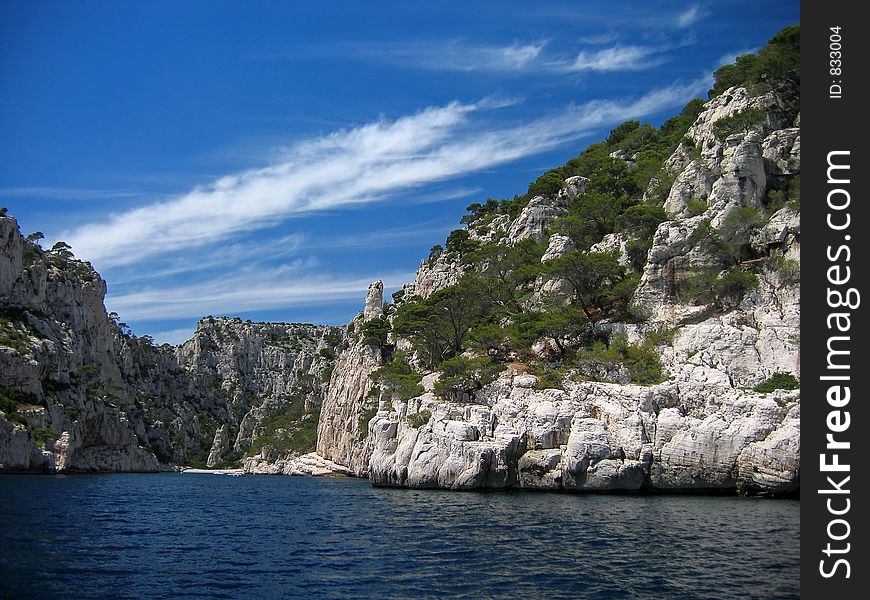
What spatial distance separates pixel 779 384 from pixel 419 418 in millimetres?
28003

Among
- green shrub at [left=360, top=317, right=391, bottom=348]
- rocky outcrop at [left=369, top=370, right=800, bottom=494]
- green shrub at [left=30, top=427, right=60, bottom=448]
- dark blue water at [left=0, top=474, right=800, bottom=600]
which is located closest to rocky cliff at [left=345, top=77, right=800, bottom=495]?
rocky outcrop at [left=369, top=370, right=800, bottom=494]

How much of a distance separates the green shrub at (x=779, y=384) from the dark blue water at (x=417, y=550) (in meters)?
9.64

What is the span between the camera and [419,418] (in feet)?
181

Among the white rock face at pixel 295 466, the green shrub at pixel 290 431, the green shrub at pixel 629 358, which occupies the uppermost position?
the green shrub at pixel 629 358

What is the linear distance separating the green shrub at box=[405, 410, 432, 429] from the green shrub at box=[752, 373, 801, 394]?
25.5 metres

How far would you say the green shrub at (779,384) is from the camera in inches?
1695

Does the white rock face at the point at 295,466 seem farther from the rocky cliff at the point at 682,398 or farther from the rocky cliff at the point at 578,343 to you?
the rocky cliff at the point at 682,398

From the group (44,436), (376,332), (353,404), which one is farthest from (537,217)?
(44,436)

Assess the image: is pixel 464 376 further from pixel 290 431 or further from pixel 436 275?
pixel 290 431

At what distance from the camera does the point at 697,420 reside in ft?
140

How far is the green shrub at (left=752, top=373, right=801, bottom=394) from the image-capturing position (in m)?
43.1

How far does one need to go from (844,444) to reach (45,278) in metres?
109

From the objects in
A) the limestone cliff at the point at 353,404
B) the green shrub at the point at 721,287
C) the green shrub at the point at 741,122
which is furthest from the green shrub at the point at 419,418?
the green shrub at the point at 741,122

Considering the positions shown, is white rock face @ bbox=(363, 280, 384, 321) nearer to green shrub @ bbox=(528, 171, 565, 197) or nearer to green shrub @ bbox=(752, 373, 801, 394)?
green shrub @ bbox=(528, 171, 565, 197)
